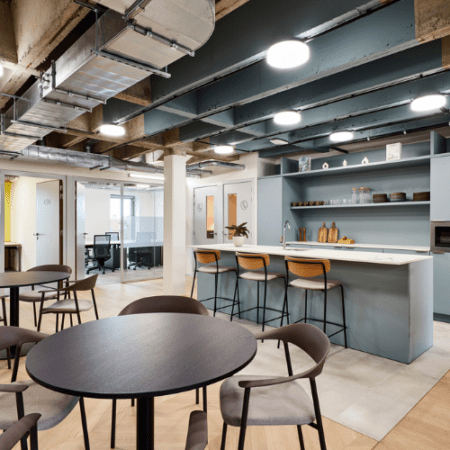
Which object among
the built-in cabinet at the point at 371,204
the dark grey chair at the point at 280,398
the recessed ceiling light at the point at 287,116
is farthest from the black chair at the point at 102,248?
the dark grey chair at the point at 280,398

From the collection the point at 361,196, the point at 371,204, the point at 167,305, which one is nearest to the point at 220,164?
the point at 361,196

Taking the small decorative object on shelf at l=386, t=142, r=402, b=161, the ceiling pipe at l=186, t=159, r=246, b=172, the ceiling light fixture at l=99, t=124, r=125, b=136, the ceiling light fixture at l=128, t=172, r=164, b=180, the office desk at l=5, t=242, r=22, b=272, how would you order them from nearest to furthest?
the ceiling light fixture at l=99, t=124, r=125, b=136 < the small decorative object on shelf at l=386, t=142, r=402, b=161 < the ceiling pipe at l=186, t=159, r=246, b=172 < the ceiling light fixture at l=128, t=172, r=164, b=180 < the office desk at l=5, t=242, r=22, b=272

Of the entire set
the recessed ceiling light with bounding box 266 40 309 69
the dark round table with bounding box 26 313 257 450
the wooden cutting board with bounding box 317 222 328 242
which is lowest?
the dark round table with bounding box 26 313 257 450

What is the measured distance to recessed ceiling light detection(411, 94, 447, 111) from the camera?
344 cm

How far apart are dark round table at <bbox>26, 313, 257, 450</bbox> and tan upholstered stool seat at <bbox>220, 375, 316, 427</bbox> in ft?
0.97

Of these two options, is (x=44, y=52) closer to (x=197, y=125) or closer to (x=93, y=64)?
(x=93, y=64)

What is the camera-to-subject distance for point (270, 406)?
1512mm

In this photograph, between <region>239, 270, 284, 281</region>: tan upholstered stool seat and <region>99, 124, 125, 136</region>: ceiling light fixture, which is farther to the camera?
<region>99, 124, 125, 136</region>: ceiling light fixture

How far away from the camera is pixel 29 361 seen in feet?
4.22

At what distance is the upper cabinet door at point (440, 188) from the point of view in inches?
176

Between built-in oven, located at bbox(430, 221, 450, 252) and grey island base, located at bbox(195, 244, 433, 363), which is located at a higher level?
built-in oven, located at bbox(430, 221, 450, 252)

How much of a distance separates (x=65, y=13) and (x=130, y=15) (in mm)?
778

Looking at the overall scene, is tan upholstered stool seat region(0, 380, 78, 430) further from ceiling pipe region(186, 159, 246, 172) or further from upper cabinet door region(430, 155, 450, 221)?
ceiling pipe region(186, 159, 246, 172)

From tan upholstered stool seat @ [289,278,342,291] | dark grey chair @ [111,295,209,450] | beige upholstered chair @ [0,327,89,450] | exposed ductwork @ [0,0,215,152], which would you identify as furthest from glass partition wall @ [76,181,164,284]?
beige upholstered chair @ [0,327,89,450]
